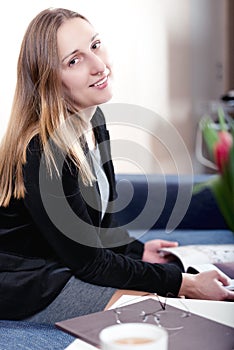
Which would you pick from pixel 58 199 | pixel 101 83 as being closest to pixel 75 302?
pixel 58 199

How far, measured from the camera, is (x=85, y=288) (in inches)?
55.9

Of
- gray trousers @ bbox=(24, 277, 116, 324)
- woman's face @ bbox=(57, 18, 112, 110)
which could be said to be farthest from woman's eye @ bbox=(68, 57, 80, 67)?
gray trousers @ bbox=(24, 277, 116, 324)

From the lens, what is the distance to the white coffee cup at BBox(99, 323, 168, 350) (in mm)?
710

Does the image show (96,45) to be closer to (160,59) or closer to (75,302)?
(75,302)

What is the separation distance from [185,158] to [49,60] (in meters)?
2.71

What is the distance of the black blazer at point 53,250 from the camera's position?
1.27 metres

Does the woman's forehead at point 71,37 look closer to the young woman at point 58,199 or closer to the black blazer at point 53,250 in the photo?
the young woman at point 58,199

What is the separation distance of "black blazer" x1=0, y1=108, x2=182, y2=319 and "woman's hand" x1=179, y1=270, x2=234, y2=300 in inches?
0.8

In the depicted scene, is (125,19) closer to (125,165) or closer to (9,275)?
(125,165)

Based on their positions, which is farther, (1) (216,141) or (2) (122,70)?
(2) (122,70)

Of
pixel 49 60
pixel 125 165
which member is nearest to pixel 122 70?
pixel 125 165

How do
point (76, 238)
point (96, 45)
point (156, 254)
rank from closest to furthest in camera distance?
point (76, 238) → point (96, 45) → point (156, 254)

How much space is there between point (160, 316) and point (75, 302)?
419 mm

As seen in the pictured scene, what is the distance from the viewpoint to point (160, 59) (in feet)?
12.8
